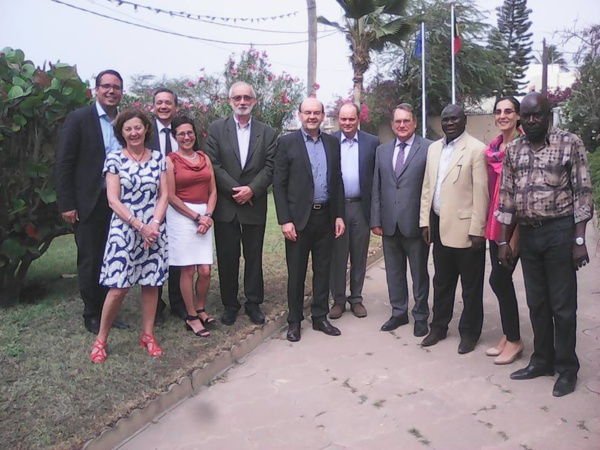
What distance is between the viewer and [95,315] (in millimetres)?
4633

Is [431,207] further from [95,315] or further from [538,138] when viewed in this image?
[95,315]

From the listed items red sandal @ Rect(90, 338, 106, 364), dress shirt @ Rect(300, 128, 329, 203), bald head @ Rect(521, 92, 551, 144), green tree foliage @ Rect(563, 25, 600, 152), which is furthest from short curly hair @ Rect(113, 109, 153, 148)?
green tree foliage @ Rect(563, 25, 600, 152)

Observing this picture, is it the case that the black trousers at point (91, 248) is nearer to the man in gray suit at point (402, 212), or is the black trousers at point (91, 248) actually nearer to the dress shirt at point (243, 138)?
the dress shirt at point (243, 138)

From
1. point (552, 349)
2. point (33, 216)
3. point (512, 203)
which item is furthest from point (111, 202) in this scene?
point (552, 349)

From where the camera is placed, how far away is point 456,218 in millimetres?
4211

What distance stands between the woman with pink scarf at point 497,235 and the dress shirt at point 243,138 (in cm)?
192

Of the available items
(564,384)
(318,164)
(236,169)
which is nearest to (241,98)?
(236,169)

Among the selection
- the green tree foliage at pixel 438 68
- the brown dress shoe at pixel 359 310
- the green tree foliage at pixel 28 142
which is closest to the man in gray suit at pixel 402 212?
the brown dress shoe at pixel 359 310

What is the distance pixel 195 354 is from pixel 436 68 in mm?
24323

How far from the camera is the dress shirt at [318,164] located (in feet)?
15.3

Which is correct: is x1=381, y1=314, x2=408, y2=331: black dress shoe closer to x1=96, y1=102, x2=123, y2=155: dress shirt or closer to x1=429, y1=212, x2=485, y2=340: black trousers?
x1=429, y1=212, x2=485, y2=340: black trousers

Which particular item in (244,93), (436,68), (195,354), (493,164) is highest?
(436,68)

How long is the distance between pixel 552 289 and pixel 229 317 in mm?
Result: 2567

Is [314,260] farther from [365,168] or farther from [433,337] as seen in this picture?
[433,337]
